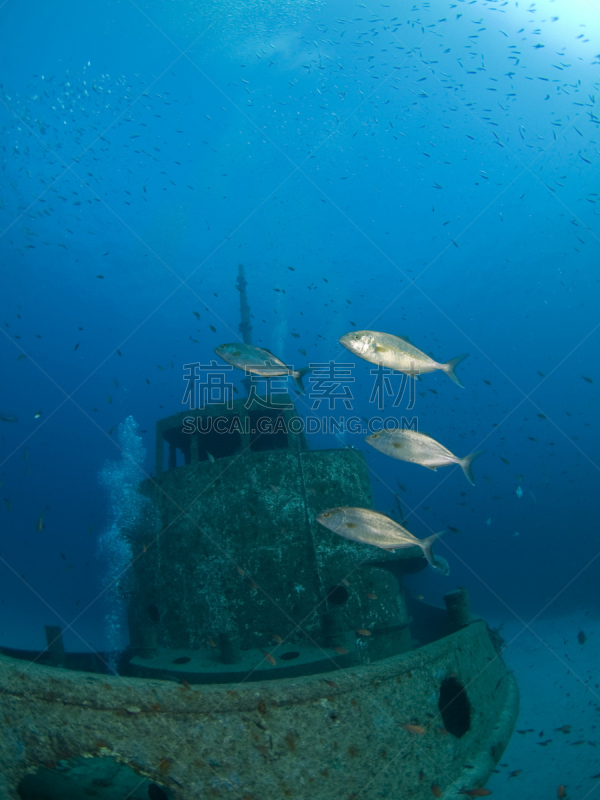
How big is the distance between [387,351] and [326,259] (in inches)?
2123

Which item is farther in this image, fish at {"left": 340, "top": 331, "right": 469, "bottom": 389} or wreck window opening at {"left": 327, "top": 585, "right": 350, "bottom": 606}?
wreck window opening at {"left": 327, "top": 585, "right": 350, "bottom": 606}

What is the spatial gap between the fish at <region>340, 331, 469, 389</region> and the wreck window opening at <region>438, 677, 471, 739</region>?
355 centimetres

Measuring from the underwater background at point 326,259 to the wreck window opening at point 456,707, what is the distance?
1724 cm

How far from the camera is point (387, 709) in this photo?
3.21 m

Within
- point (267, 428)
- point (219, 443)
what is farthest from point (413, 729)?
point (219, 443)

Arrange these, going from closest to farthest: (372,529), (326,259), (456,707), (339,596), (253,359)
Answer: (372,529) < (253,359) < (456,707) < (339,596) < (326,259)

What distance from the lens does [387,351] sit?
128 inches

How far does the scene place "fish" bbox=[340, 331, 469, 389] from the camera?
3.21m

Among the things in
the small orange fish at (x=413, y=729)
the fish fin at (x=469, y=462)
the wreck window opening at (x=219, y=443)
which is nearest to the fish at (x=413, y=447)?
the fish fin at (x=469, y=462)

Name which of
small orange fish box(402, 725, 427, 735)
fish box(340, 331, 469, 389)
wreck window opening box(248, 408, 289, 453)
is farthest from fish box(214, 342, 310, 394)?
wreck window opening box(248, 408, 289, 453)

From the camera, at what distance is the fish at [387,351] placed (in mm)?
3205

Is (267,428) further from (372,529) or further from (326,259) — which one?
(326,259)

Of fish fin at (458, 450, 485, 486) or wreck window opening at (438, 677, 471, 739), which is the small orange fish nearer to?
wreck window opening at (438, 677, 471, 739)

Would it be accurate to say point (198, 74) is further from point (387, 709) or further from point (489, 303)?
point (387, 709)
